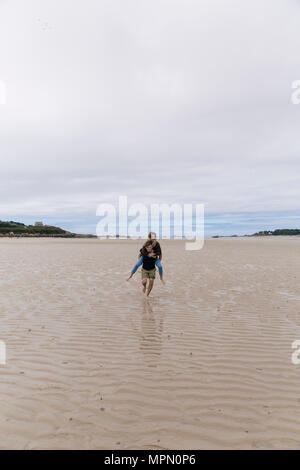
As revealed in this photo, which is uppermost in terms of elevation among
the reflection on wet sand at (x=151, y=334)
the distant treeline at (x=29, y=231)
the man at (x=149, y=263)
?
the distant treeline at (x=29, y=231)

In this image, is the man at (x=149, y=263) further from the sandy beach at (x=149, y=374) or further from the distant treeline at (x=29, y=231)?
the distant treeline at (x=29, y=231)

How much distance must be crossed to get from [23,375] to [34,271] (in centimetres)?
1409

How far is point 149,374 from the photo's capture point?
5.25m

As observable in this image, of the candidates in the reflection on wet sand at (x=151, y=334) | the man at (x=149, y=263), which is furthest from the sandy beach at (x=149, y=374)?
the man at (x=149, y=263)

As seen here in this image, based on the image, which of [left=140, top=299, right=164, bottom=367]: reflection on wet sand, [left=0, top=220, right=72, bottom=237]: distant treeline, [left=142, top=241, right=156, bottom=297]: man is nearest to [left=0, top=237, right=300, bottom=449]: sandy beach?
[left=140, top=299, right=164, bottom=367]: reflection on wet sand

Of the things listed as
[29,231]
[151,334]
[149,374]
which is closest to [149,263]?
[151,334]

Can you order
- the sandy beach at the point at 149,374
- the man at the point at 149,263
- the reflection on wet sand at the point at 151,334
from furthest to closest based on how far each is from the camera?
the man at the point at 149,263 < the reflection on wet sand at the point at 151,334 < the sandy beach at the point at 149,374

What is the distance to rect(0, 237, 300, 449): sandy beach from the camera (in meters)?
3.66

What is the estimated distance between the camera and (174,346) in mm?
6625

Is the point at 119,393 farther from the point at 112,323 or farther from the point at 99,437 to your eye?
the point at 112,323

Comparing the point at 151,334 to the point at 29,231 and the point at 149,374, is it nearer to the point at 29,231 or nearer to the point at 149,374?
the point at 149,374

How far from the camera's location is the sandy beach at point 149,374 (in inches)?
144

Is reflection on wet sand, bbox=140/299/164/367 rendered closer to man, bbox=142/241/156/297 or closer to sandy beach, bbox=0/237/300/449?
sandy beach, bbox=0/237/300/449

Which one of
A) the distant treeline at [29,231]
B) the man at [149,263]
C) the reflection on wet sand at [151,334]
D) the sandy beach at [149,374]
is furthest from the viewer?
the distant treeline at [29,231]
